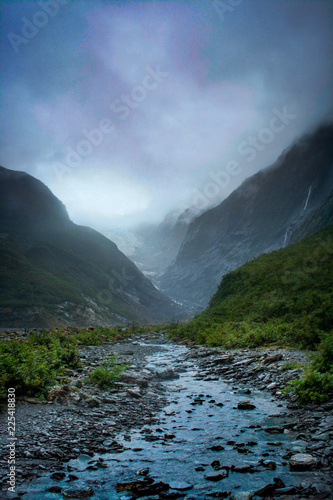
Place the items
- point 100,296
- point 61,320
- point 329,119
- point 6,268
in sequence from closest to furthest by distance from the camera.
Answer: point 61,320
point 6,268
point 100,296
point 329,119

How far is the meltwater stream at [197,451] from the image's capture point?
5273mm

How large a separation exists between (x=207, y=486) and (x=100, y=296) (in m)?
135

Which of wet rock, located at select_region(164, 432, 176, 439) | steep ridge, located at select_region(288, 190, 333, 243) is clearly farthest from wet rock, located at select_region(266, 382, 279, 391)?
steep ridge, located at select_region(288, 190, 333, 243)

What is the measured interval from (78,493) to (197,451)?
293 cm

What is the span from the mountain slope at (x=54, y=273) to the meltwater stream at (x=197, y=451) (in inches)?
3248

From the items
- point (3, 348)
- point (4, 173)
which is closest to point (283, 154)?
point (4, 173)

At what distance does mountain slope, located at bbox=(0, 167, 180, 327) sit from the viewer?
305ft

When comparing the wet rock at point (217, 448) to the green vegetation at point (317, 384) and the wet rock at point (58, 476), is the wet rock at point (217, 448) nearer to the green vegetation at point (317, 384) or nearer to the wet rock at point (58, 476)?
the wet rock at point (58, 476)

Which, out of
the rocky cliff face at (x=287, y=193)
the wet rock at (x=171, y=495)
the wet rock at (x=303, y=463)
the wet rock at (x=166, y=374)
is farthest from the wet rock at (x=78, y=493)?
the rocky cliff face at (x=287, y=193)

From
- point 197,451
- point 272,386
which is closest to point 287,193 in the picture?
point 272,386

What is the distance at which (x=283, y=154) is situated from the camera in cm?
17850

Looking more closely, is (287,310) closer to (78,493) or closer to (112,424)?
(112,424)

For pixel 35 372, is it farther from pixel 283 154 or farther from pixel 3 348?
pixel 283 154

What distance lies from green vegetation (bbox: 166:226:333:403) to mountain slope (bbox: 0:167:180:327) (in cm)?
6336
